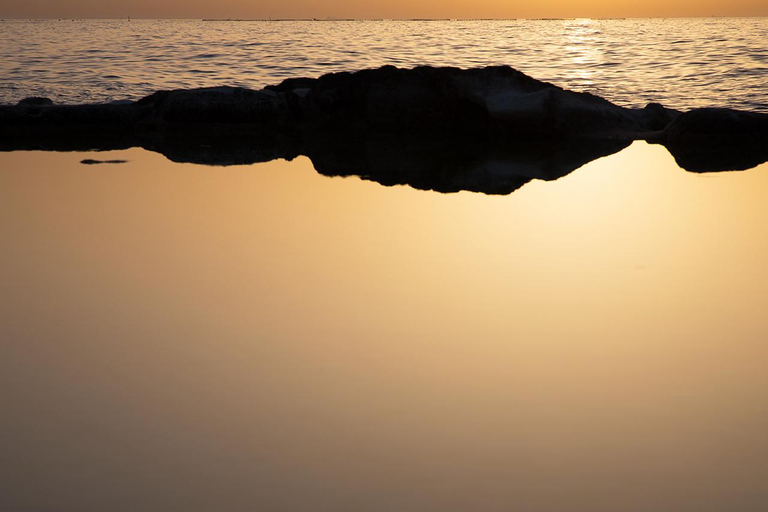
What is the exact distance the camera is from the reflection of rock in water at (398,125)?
12.5 m

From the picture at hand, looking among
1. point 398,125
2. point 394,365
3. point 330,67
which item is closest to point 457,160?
point 398,125

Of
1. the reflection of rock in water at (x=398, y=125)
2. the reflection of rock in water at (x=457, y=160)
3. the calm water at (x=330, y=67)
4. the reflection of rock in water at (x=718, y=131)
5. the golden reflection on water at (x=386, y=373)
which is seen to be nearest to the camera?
the golden reflection on water at (x=386, y=373)

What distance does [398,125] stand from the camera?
598 inches

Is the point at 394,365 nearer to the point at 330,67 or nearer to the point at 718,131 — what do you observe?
the point at 718,131

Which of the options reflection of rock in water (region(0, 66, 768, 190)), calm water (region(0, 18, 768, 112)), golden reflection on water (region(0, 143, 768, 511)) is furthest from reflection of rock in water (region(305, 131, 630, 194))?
calm water (region(0, 18, 768, 112))

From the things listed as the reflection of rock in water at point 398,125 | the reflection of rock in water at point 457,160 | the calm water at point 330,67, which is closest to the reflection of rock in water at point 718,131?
the reflection of rock in water at point 398,125

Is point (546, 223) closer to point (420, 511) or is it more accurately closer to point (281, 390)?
point (281, 390)

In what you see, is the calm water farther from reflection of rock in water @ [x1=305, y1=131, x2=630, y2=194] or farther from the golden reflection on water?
the golden reflection on water

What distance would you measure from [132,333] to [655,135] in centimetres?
1148

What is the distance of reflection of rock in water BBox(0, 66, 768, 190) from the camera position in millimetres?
12492

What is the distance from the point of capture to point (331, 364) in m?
4.28

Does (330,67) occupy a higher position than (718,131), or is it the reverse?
(718,131)

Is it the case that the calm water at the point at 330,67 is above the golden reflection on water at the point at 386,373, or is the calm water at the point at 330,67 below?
below

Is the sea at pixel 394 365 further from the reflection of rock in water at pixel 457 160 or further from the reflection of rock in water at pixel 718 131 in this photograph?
the reflection of rock in water at pixel 718 131
